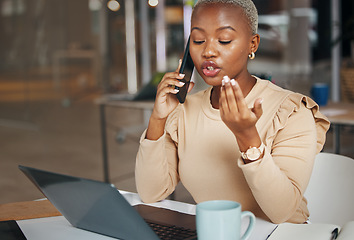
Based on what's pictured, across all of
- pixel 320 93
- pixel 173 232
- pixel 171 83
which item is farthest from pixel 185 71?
pixel 320 93

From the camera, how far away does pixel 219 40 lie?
1.22 m

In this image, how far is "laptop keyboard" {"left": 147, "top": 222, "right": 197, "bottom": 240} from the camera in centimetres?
102

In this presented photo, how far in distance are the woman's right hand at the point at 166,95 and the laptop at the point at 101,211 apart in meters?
0.30

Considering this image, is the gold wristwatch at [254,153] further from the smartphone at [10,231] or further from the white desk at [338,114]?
the white desk at [338,114]

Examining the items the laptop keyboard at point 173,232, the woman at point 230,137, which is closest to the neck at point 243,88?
the woman at point 230,137

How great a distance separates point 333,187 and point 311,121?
15.2 inches

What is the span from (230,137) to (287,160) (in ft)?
0.57

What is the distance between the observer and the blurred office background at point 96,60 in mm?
5703

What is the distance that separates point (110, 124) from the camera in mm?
6750

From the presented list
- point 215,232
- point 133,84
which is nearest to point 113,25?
point 133,84

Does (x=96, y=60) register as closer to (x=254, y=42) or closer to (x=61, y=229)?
(x=254, y=42)

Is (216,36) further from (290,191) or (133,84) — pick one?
(133,84)

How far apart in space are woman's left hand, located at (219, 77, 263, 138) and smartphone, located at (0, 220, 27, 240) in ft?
1.63

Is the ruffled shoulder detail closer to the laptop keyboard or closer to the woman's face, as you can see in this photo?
the woman's face
